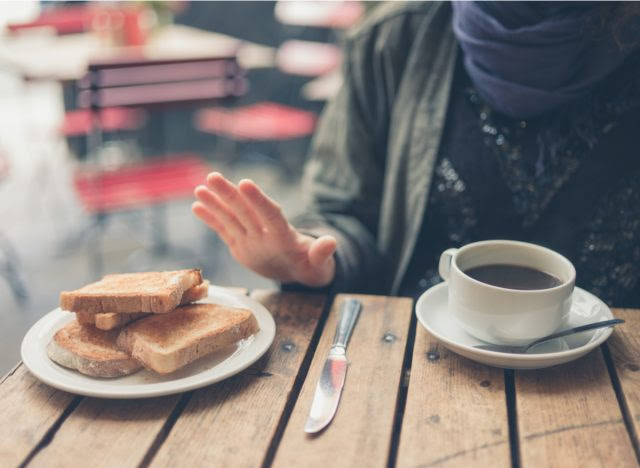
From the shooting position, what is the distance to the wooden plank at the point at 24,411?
0.81 metres

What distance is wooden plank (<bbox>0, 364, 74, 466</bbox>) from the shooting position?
2.65ft

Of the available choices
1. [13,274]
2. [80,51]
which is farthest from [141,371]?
[80,51]

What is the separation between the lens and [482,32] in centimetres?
136

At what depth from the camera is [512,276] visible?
101 centimetres

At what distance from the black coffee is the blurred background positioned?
1718 mm

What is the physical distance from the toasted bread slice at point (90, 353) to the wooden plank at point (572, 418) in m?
0.47

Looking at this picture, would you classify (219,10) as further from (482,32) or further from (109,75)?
(482,32)

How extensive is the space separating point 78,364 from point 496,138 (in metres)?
0.85

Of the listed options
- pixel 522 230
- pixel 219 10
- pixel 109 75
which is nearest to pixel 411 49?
pixel 522 230

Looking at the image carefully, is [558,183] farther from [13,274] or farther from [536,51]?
[13,274]

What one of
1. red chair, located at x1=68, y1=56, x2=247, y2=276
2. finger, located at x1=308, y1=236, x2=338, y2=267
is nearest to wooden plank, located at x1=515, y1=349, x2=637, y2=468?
finger, located at x1=308, y1=236, x2=338, y2=267

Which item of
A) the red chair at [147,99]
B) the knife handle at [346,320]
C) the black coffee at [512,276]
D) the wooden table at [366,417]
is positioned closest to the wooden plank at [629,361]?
the wooden table at [366,417]

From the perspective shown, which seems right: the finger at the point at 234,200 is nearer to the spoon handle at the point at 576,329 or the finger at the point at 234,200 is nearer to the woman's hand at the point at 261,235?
the woman's hand at the point at 261,235

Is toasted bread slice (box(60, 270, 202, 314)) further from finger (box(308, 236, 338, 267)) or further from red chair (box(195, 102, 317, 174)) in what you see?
red chair (box(195, 102, 317, 174))
